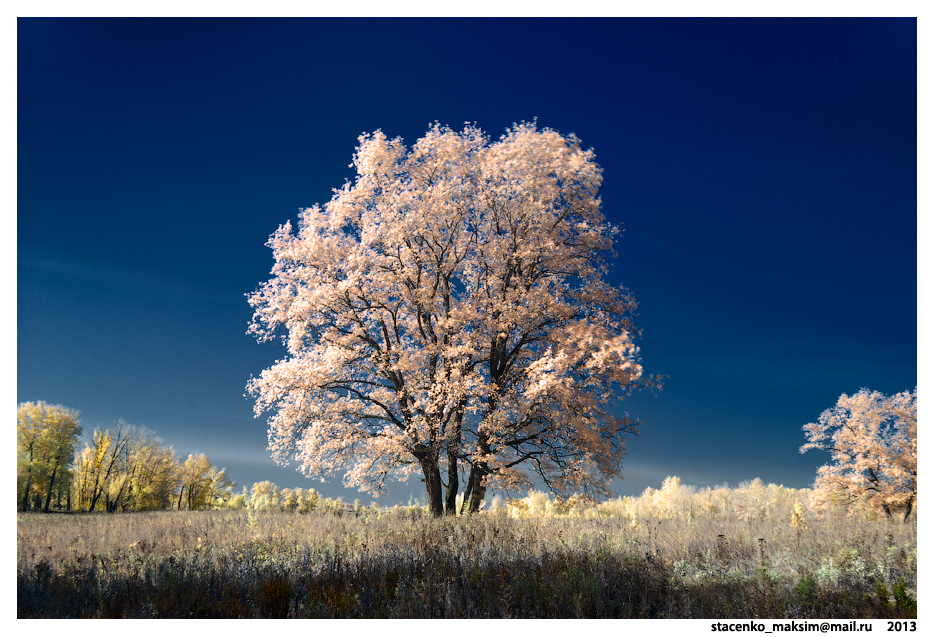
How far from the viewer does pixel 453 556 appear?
8805 mm

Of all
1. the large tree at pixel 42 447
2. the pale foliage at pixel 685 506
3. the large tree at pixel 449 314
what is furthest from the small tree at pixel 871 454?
the large tree at pixel 42 447

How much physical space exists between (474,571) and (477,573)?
14cm

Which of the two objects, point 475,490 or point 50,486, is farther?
point 50,486

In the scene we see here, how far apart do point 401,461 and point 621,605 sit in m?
9.23

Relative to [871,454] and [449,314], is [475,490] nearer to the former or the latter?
[449,314]

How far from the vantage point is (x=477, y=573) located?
7668 mm

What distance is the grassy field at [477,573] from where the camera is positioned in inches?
261

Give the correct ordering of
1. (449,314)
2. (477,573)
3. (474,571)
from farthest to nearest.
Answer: (449,314) < (474,571) < (477,573)

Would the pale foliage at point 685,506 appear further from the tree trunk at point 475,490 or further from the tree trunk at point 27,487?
the tree trunk at point 27,487

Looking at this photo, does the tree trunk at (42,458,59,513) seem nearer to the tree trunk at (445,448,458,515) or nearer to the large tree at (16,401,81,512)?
the large tree at (16,401,81,512)

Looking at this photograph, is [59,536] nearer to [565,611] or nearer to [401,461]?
[401,461]

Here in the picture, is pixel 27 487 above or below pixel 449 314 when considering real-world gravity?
below

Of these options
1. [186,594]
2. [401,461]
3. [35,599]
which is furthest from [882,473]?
[35,599]

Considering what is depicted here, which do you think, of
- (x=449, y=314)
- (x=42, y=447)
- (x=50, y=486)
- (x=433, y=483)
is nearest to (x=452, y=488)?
(x=433, y=483)
